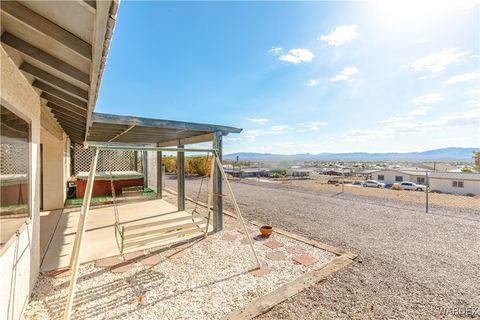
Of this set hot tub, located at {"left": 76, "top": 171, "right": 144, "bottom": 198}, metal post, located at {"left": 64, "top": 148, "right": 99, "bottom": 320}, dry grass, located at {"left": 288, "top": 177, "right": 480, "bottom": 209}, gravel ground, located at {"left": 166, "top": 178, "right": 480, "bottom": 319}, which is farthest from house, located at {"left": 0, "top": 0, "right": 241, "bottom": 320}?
dry grass, located at {"left": 288, "top": 177, "right": 480, "bottom": 209}

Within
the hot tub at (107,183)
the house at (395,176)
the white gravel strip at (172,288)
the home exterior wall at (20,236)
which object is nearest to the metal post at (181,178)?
the white gravel strip at (172,288)

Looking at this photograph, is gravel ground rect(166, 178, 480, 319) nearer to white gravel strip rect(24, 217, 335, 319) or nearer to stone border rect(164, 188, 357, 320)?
stone border rect(164, 188, 357, 320)

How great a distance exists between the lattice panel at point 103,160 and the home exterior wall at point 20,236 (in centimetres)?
855

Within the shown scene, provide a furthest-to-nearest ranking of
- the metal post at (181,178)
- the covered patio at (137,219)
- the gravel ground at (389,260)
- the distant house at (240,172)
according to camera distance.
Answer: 1. the distant house at (240,172)
2. the metal post at (181,178)
3. the covered patio at (137,219)
4. the gravel ground at (389,260)

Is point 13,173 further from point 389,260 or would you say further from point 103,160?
point 103,160

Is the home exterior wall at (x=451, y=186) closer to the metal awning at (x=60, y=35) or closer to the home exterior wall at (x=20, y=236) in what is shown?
the metal awning at (x=60, y=35)

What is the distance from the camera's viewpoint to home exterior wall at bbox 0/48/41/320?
6.88 ft

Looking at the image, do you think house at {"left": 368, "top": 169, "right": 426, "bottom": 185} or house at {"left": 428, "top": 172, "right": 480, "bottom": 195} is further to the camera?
house at {"left": 368, "top": 169, "right": 426, "bottom": 185}

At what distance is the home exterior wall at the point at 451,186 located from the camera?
26941 mm

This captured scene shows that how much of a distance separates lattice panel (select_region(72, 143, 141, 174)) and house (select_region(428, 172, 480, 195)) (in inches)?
1307

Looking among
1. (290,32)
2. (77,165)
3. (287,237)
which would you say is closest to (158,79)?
(77,165)

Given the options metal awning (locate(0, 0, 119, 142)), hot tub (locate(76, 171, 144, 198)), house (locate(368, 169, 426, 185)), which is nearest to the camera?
metal awning (locate(0, 0, 119, 142))

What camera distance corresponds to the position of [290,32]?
9172 millimetres

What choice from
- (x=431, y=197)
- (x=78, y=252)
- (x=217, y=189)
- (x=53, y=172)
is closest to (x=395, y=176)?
(x=431, y=197)
